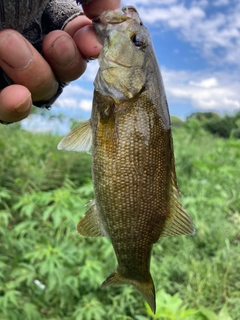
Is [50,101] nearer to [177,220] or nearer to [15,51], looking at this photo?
[15,51]

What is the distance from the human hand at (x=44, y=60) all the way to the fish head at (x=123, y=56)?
0.18 ft

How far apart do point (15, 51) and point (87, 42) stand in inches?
10.4

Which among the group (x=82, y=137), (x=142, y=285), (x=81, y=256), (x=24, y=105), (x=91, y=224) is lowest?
(x=81, y=256)

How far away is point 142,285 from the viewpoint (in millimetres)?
1479

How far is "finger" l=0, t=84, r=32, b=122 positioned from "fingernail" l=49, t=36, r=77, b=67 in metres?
0.16

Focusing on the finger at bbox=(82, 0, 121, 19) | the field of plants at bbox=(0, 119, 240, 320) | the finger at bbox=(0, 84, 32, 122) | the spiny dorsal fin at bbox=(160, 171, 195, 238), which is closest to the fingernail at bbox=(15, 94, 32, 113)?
the finger at bbox=(0, 84, 32, 122)

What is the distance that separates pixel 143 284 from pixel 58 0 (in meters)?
1.03

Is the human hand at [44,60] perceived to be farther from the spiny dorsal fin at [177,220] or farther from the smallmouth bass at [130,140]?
the spiny dorsal fin at [177,220]

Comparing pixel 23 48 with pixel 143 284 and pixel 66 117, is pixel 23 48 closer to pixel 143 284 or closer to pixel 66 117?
pixel 143 284

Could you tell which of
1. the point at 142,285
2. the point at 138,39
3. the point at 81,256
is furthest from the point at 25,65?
the point at 81,256

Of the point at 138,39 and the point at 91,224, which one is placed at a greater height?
the point at 138,39

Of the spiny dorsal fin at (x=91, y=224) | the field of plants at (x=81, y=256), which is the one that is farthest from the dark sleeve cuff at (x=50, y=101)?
the field of plants at (x=81, y=256)

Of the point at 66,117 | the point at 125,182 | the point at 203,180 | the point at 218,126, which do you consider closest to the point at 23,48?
the point at 125,182

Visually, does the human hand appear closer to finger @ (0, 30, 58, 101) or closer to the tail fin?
finger @ (0, 30, 58, 101)
